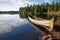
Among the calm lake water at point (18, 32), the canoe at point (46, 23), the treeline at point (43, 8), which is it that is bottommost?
the treeline at point (43, 8)

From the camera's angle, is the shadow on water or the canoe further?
the shadow on water

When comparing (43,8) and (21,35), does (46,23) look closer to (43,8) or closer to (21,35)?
(21,35)

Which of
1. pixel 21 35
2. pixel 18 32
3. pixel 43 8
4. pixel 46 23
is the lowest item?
pixel 43 8

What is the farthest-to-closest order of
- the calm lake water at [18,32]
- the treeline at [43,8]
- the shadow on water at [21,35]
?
the treeline at [43,8] → the calm lake water at [18,32] → the shadow on water at [21,35]

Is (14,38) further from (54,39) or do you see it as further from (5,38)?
(54,39)

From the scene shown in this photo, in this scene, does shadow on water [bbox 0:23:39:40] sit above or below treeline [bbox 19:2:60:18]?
above

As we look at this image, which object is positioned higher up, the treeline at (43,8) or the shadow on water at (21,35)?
the shadow on water at (21,35)

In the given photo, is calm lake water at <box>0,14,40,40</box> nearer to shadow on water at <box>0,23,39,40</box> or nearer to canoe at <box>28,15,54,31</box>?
shadow on water at <box>0,23,39,40</box>

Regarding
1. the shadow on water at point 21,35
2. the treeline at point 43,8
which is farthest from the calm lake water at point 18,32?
the treeline at point 43,8

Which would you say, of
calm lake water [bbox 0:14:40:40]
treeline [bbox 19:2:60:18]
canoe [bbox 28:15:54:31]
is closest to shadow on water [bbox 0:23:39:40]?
calm lake water [bbox 0:14:40:40]

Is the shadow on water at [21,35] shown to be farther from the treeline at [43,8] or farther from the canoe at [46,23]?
the treeline at [43,8]

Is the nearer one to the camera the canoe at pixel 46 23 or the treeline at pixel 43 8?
the canoe at pixel 46 23

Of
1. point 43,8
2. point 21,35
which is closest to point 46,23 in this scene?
point 21,35

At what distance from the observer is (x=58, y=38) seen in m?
19.0
